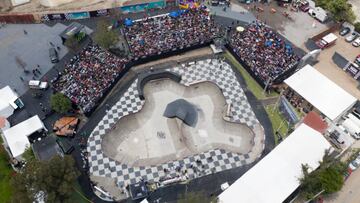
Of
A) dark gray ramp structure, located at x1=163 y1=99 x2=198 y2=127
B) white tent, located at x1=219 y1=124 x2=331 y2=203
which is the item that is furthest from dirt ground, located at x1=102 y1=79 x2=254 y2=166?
white tent, located at x1=219 y1=124 x2=331 y2=203

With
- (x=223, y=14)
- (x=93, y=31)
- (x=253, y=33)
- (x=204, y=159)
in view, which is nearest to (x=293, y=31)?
(x=253, y=33)

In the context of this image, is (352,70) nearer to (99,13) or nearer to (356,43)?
(356,43)

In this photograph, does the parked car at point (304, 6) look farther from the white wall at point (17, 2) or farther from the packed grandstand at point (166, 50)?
the white wall at point (17, 2)

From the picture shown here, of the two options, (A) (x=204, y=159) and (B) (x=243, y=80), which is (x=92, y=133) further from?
(B) (x=243, y=80)

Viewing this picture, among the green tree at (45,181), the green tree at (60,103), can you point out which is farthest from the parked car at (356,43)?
the green tree at (45,181)

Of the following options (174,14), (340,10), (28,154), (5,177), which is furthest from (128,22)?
(340,10)

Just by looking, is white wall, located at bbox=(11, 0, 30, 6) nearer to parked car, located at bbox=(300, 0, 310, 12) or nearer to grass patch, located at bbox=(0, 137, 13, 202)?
grass patch, located at bbox=(0, 137, 13, 202)
